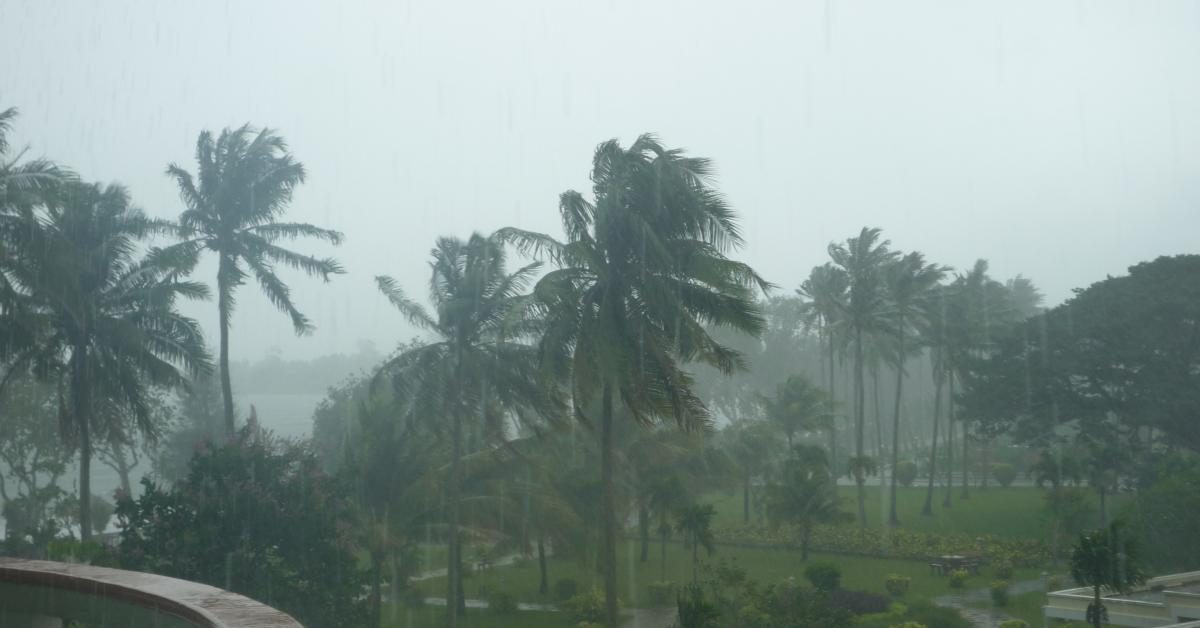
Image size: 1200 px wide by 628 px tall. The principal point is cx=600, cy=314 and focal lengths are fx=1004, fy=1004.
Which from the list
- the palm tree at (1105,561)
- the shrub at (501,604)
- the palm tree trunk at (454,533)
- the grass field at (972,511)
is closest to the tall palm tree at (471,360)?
the palm tree trunk at (454,533)

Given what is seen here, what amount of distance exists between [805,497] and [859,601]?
9.50 meters

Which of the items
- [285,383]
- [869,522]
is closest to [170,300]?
[869,522]

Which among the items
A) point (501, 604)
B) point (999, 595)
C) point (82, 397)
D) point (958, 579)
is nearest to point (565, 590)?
point (501, 604)

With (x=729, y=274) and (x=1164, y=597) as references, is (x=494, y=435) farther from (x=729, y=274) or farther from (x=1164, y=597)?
(x=1164, y=597)

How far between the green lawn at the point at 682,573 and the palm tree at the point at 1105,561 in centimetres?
1118

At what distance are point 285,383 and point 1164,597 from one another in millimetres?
148616

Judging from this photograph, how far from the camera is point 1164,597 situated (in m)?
19.3

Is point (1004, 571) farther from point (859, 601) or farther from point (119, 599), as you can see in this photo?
point (119, 599)

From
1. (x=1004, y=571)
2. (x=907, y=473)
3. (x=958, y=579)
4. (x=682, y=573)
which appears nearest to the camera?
(x=958, y=579)

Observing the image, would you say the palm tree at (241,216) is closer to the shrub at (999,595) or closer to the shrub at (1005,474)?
the shrub at (999,595)

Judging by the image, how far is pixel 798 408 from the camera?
1826 inches

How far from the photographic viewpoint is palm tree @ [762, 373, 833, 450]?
46.4 metres

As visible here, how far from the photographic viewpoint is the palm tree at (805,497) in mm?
35531

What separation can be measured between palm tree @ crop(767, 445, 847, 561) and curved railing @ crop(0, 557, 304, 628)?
30.2 meters
